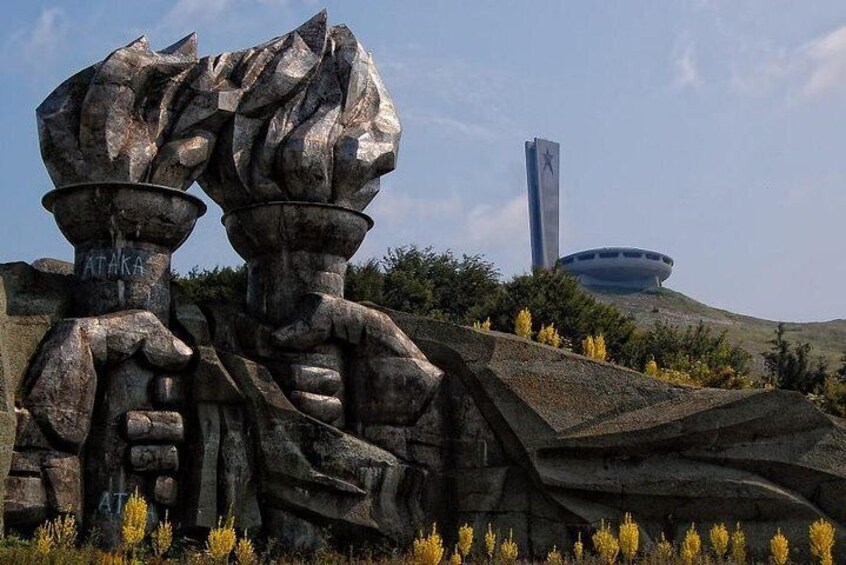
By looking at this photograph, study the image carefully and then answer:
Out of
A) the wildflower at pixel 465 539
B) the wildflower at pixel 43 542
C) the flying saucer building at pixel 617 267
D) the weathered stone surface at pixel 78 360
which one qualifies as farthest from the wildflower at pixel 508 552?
the flying saucer building at pixel 617 267

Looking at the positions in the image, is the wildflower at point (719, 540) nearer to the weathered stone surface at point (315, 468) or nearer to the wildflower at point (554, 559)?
the wildflower at point (554, 559)

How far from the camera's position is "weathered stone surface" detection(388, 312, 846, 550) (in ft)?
40.1

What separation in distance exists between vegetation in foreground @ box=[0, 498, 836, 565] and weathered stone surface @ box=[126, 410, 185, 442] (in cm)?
56

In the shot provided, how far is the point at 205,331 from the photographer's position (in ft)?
41.2

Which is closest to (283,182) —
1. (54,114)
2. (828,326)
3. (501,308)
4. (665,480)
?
(54,114)

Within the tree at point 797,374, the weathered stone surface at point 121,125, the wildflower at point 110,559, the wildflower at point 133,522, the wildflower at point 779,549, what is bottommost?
the wildflower at point 110,559

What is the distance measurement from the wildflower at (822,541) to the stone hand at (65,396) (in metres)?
6.25

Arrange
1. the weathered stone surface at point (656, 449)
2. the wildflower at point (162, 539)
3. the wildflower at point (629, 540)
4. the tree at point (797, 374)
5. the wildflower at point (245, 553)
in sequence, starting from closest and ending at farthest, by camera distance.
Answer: the wildflower at point (162, 539) → the wildflower at point (245, 553) → the wildflower at point (629, 540) → the weathered stone surface at point (656, 449) → the tree at point (797, 374)

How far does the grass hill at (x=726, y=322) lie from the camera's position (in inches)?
2530

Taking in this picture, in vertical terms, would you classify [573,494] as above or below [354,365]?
below

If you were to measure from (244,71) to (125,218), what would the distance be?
2314 millimetres

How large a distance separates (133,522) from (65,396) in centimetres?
131

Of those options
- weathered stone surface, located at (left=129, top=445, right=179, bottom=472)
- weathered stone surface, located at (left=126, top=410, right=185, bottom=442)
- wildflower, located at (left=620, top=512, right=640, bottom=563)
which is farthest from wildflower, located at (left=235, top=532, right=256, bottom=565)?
wildflower, located at (left=620, top=512, right=640, bottom=563)

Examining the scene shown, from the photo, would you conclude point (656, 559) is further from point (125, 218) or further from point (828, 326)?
point (828, 326)
